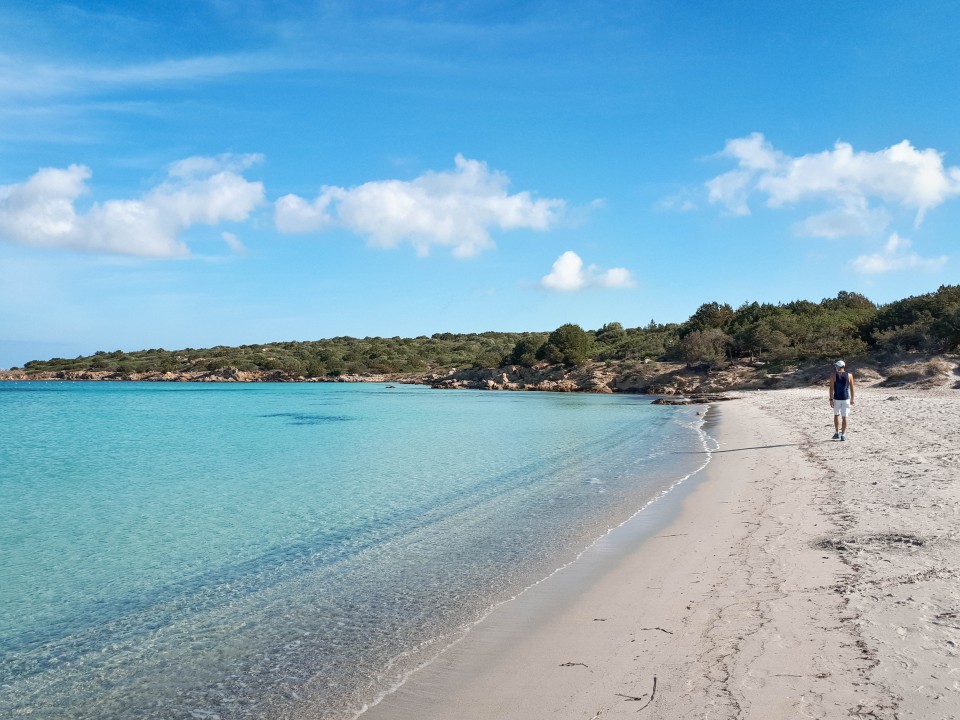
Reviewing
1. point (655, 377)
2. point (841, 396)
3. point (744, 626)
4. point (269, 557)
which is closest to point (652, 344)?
point (655, 377)

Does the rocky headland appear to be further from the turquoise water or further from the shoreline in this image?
the shoreline

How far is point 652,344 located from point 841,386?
5069 centimetres

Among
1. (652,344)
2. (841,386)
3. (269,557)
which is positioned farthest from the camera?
(652,344)

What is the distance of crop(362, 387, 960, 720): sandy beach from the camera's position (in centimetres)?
369

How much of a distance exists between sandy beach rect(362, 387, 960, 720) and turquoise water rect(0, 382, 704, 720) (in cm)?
69

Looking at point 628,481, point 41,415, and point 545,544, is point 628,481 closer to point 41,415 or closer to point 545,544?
point 545,544

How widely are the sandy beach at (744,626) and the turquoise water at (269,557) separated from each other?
689 mm

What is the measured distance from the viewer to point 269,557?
26.1 ft

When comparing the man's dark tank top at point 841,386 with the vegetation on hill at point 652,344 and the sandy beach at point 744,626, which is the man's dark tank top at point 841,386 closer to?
the sandy beach at point 744,626

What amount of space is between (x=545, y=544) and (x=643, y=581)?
210 centimetres

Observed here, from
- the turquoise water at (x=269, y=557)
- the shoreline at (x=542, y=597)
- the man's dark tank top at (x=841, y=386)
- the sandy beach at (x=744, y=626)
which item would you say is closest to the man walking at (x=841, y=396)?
the man's dark tank top at (x=841, y=386)

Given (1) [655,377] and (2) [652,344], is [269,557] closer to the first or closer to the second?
(1) [655,377]

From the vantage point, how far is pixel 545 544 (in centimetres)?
821

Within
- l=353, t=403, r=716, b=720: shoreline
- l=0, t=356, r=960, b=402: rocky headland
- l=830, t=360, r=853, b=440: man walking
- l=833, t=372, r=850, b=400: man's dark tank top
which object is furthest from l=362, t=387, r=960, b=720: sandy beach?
l=0, t=356, r=960, b=402: rocky headland
